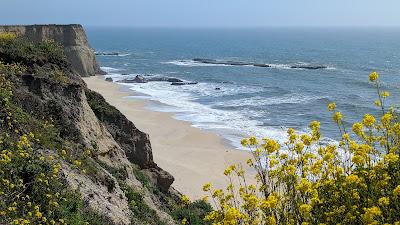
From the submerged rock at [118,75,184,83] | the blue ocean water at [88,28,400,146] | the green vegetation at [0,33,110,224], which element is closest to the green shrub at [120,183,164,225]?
the green vegetation at [0,33,110,224]

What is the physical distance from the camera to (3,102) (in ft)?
36.8

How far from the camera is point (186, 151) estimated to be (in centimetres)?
3144

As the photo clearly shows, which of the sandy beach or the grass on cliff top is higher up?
the grass on cliff top

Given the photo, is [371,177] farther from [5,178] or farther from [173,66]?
[173,66]

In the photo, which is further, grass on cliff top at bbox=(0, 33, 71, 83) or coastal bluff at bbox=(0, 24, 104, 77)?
coastal bluff at bbox=(0, 24, 104, 77)

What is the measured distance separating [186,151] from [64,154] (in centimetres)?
2064


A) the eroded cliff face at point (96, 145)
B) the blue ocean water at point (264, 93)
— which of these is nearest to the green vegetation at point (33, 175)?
the eroded cliff face at point (96, 145)

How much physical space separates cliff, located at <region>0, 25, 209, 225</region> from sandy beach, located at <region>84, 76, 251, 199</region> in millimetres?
6746

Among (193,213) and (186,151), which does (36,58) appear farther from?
(186,151)

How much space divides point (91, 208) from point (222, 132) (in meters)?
27.4

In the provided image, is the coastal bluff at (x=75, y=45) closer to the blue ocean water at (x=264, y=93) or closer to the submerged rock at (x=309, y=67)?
the blue ocean water at (x=264, y=93)

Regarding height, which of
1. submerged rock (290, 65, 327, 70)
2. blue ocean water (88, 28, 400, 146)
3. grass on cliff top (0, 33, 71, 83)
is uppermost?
grass on cliff top (0, 33, 71, 83)

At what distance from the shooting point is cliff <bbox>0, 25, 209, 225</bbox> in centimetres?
857

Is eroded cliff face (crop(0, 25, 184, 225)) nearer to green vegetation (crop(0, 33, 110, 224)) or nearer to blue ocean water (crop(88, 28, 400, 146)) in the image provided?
green vegetation (crop(0, 33, 110, 224))
